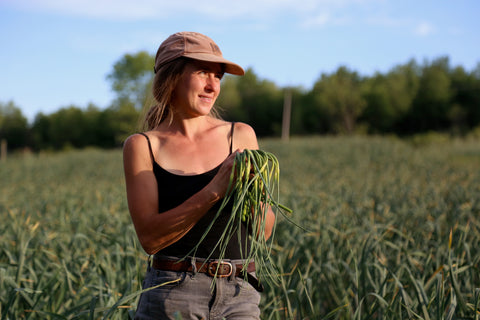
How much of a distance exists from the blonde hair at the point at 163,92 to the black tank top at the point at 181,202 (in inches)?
7.9

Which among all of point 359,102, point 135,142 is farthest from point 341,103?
point 135,142

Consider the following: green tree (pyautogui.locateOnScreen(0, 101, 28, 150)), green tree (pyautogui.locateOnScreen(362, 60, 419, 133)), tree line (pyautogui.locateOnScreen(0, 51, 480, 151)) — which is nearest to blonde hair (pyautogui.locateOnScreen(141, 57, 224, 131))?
tree line (pyautogui.locateOnScreen(0, 51, 480, 151))

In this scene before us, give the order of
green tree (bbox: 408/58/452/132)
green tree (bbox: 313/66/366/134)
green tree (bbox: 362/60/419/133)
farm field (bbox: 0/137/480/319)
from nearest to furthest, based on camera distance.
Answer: farm field (bbox: 0/137/480/319)
green tree (bbox: 313/66/366/134)
green tree (bbox: 362/60/419/133)
green tree (bbox: 408/58/452/132)

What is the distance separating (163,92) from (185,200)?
1.32 feet

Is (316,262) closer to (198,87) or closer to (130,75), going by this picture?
(198,87)

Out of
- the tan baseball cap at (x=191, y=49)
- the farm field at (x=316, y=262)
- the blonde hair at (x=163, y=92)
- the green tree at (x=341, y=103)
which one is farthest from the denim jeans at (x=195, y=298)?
the green tree at (x=341, y=103)

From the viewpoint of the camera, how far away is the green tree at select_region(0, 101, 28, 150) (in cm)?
6091

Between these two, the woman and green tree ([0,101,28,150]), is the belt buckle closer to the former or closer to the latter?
the woman

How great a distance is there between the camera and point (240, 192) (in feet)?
4.51

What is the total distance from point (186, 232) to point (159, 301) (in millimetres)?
239

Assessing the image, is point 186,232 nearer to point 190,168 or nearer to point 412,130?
point 190,168

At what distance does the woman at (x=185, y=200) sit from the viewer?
1.47m

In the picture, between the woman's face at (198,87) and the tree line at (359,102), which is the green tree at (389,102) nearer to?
the tree line at (359,102)

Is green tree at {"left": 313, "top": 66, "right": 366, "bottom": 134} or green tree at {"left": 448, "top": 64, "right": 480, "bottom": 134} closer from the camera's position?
green tree at {"left": 313, "top": 66, "right": 366, "bottom": 134}
